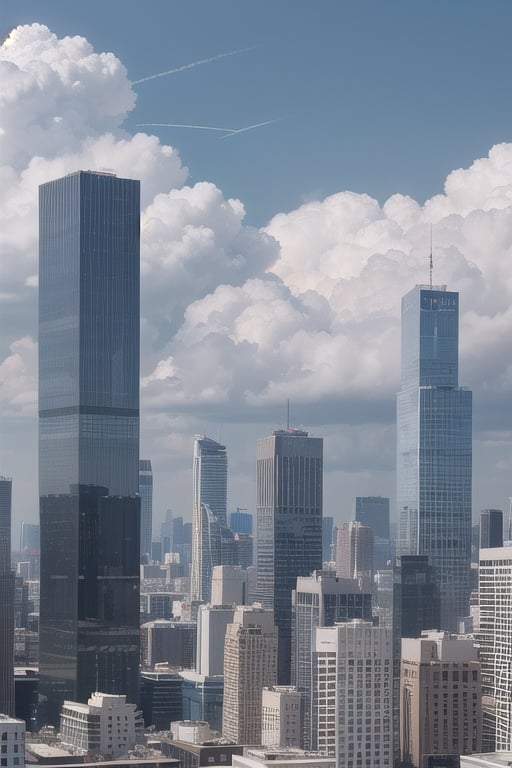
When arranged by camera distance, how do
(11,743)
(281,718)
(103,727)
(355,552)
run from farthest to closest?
(355,552), (281,718), (103,727), (11,743)

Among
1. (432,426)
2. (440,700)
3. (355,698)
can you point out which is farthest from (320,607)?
(355,698)

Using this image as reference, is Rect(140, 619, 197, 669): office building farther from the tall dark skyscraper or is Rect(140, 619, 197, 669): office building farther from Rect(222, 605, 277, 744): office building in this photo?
Rect(222, 605, 277, 744): office building

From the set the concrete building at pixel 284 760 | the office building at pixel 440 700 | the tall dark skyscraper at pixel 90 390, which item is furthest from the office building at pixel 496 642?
the tall dark skyscraper at pixel 90 390

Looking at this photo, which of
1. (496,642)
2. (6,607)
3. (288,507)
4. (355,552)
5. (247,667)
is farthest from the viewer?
(288,507)

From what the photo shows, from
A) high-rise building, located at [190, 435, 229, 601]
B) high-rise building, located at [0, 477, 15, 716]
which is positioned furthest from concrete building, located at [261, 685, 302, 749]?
high-rise building, located at [190, 435, 229, 601]

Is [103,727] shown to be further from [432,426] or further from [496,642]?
[432,426]

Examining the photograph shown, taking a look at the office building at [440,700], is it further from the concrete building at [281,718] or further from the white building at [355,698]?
the concrete building at [281,718]

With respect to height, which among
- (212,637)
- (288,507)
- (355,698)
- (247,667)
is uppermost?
(288,507)

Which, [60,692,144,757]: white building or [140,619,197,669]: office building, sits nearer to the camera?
[60,692,144,757]: white building
